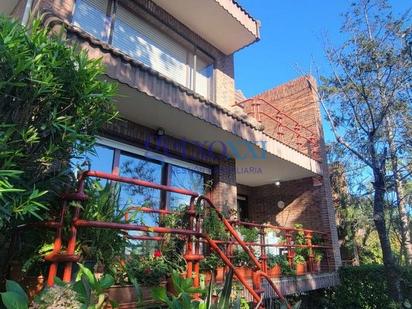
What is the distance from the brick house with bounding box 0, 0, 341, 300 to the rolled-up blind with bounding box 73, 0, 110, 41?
0.08 ft

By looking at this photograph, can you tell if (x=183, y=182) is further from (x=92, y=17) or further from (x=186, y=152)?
(x=92, y=17)

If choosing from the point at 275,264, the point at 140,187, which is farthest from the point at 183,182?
the point at 275,264

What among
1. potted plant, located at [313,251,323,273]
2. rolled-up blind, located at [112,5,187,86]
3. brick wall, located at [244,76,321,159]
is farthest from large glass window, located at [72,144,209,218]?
brick wall, located at [244,76,321,159]

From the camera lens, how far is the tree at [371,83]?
977 cm

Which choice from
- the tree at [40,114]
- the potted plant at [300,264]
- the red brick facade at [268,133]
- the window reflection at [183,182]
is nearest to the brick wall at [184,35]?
the red brick facade at [268,133]

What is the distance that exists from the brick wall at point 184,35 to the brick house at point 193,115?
0.09ft

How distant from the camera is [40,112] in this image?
2.96m

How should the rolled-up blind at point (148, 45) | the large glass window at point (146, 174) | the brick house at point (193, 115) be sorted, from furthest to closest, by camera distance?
the rolled-up blind at point (148, 45)
the large glass window at point (146, 174)
the brick house at point (193, 115)

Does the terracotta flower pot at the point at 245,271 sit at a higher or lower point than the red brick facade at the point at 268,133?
lower

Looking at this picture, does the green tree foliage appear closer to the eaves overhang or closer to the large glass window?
the large glass window

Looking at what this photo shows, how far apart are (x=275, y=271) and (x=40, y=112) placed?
6.22 metres

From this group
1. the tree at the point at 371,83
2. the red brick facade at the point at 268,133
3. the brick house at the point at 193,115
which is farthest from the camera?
the tree at the point at 371,83

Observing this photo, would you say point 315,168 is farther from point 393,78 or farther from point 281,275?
point 281,275

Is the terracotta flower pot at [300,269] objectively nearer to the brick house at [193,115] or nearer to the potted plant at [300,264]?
the potted plant at [300,264]
